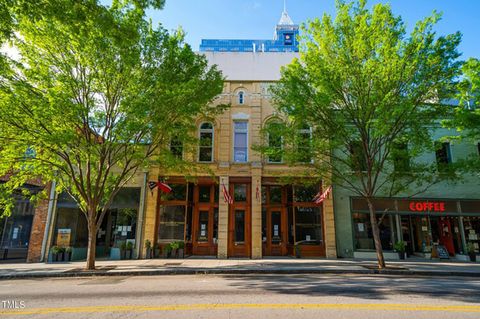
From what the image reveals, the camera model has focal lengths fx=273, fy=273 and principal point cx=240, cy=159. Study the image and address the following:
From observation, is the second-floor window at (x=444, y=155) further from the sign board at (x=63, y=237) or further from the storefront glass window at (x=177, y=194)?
the sign board at (x=63, y=237)

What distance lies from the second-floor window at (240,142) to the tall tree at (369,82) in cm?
440

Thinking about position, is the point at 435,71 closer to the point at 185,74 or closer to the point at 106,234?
the point at 185,74

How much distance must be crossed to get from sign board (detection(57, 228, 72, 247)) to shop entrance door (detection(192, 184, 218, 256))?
6.77 meters

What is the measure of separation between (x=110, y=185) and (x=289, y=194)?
9836 mm

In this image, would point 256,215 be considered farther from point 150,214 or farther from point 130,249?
point 130,249

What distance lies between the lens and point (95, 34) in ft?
31.5

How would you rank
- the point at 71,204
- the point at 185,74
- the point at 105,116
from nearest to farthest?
the point at 105,116, the point at 185,74, the point at 71,204

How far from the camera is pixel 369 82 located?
37.9 feet

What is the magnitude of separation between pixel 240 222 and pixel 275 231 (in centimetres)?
216

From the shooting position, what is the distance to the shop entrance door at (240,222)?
15242 millimetres

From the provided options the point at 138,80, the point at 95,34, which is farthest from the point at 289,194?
the point at 95,34

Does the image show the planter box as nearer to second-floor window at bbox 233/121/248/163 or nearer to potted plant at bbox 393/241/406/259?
second-floor window at bbox 233/121/248/163

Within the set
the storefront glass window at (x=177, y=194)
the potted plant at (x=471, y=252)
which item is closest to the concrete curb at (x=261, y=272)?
the potted plant at (x=471, y=252)

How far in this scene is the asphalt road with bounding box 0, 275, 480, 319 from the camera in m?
5.22
